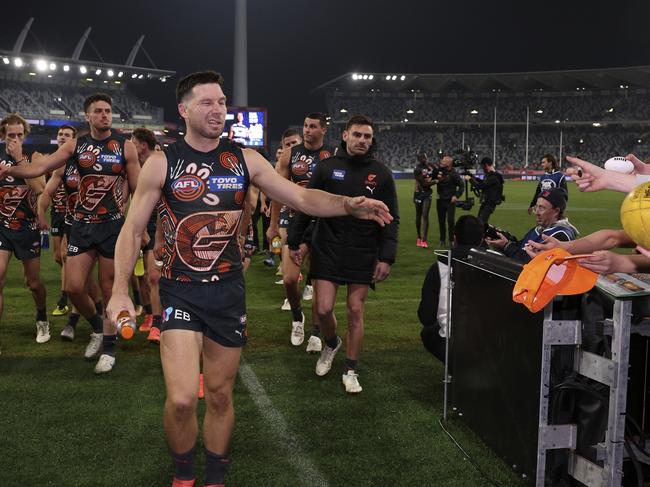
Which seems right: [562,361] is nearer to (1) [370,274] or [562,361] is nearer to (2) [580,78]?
(1) [370,274]

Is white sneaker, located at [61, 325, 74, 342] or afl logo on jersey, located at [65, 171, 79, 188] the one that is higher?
afl logo on jersey, located at [65, 171, 79, 188]

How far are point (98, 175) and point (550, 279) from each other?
14.4ft

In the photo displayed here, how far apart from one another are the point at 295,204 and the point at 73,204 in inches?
141

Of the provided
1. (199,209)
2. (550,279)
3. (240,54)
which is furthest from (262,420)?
(240,54)

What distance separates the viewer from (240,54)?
3888 centimetres

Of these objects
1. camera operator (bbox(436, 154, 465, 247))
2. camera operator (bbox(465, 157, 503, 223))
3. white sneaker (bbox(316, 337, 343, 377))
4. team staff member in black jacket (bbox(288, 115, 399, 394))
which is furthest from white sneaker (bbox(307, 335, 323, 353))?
camera operator (bbox(465, 157, 503, 223))

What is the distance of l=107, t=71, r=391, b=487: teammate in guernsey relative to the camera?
3.42m

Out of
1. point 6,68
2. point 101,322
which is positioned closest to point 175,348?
point 101,322

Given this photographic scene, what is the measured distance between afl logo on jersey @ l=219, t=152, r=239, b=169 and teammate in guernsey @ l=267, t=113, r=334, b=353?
3.11 meters

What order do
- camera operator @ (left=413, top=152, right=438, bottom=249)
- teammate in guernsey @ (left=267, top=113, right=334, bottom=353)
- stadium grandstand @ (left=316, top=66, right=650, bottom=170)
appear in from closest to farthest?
teammate in guernsey @ (left=267, top=113, right=334, bottom=353) < camera operator @ (left=413, top=152, right=438, bottom=249) < stadium grandstand @ (left=316, top=66, right=650, bottom=170)

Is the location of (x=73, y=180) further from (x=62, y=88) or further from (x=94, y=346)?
(x=62, y=88)

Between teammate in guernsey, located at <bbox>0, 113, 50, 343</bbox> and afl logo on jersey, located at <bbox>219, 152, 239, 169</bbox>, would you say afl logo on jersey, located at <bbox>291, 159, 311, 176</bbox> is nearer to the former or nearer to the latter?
teammate in guernsey, located at <bbox>0, 113, 50, 343</bbox>

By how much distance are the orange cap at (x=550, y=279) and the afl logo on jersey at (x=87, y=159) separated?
4333 millimetres

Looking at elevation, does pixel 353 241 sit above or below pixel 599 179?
below
